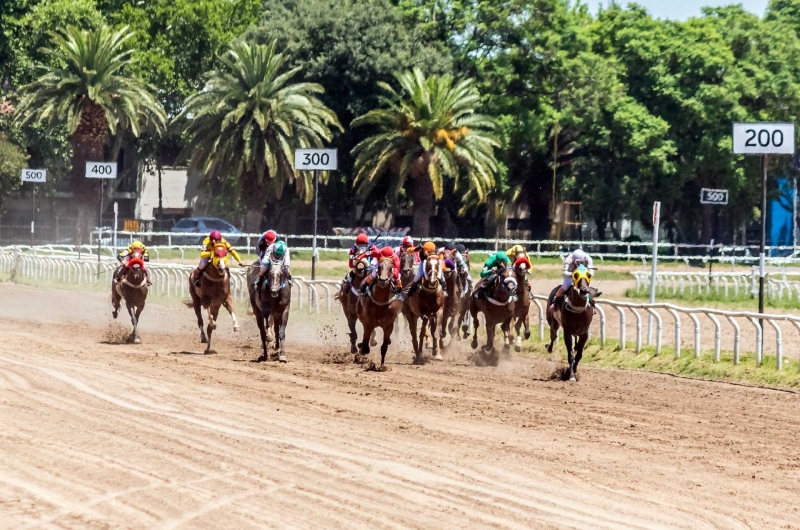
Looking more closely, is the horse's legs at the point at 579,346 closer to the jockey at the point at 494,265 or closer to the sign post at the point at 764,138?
the jockey at the point at 494,265

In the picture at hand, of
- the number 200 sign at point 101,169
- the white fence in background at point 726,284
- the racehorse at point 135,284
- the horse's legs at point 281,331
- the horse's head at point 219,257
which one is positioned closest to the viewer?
the horse's legs at point 281,331

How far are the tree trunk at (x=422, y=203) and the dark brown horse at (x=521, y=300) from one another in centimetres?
2928

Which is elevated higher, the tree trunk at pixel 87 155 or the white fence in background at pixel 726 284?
the tree trunk at pixel 87 155

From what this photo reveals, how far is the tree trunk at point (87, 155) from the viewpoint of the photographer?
5256 cm

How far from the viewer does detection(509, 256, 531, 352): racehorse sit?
20030 mm

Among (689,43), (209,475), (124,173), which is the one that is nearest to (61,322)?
(209,475)

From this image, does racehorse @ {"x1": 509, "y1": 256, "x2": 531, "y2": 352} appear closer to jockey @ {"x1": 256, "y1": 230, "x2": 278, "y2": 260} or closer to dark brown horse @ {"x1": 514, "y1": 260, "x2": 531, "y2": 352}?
dark brown horse @ {"x1": 514, "y1": 260, "x2": 531, "y2": 352}

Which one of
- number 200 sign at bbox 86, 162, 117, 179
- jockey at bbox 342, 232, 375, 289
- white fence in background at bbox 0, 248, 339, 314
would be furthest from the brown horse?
number 200 sign at bbox 86, 162, 117, 179

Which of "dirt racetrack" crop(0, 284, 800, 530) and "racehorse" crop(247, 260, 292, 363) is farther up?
"racehorse" crop(247, 260, 292, 363)

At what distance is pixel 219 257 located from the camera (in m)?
21.2

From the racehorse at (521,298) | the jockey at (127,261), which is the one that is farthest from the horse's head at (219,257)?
the racehorse at (521,298)

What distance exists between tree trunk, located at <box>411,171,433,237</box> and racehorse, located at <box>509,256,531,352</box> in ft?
95.7

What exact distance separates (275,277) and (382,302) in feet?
6.01

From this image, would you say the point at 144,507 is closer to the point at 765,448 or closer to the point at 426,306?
the point at 765,448
